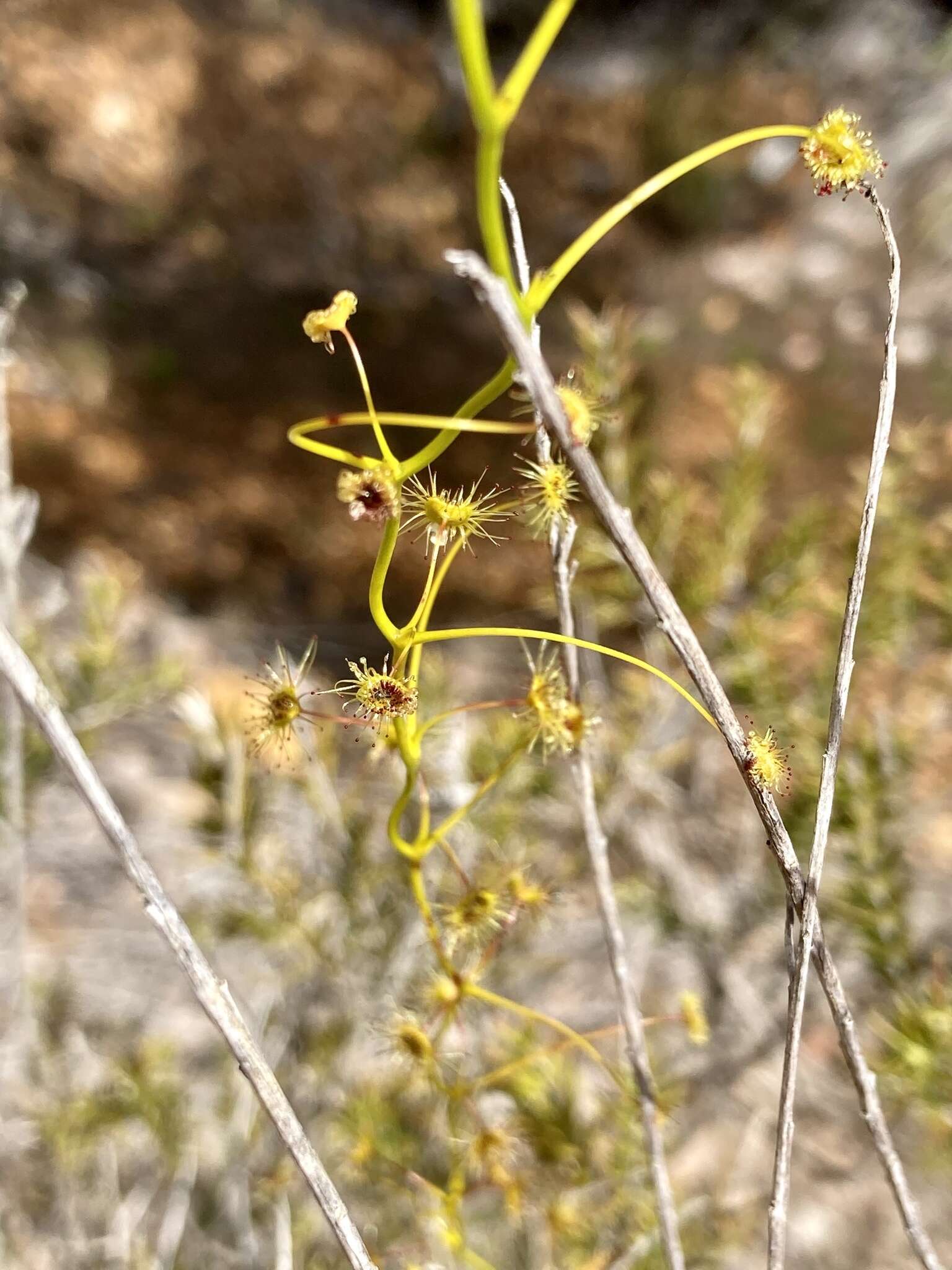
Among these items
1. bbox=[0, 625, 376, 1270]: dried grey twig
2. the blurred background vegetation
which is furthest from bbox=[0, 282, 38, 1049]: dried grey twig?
bbox=[0, 625, 376, 1270]: dried grey twig

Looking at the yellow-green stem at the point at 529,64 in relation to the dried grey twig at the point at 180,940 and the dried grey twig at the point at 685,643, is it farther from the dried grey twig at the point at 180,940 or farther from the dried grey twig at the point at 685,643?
the dried grey twig at the point at 180,940

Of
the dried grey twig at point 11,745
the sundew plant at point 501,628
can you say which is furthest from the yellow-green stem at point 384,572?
the dried grey twig at point 11,745

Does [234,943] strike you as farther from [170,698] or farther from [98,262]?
[98,262]

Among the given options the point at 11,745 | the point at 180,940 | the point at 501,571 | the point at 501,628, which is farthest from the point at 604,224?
the point at 501,571

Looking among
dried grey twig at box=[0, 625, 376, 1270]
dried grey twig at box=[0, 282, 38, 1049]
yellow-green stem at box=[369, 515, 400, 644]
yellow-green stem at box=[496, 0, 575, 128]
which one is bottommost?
dried grey twig at box=[0, 625, 376, 1270]

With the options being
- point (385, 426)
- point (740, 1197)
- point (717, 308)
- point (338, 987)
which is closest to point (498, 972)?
point (338, 987)

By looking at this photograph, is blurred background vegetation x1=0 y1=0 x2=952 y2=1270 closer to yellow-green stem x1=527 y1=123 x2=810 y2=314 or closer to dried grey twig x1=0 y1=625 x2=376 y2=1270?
dried grey twig x1=0 y1=625 x2=376 y2=1270
